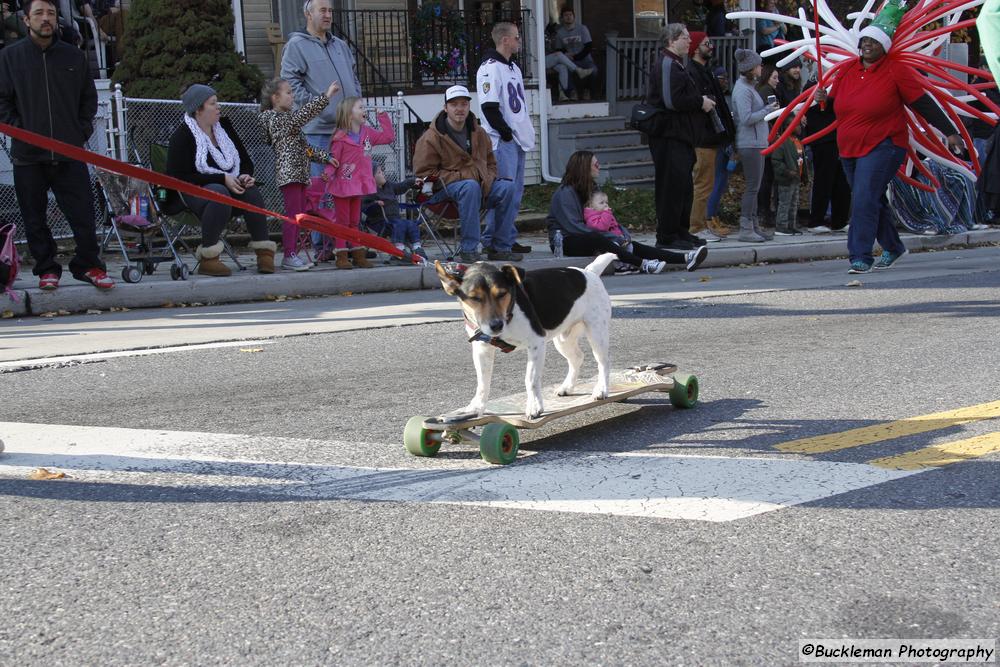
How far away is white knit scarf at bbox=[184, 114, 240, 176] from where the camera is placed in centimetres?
1183

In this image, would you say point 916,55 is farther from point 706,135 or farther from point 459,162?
point 459,162

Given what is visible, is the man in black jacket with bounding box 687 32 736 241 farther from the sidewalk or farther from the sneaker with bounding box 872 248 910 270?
the sneaker with bounding box 872 248 910 270

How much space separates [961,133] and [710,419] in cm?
811

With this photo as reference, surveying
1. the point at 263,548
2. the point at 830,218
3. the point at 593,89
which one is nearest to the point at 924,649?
the point at 263,548

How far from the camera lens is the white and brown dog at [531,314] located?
212 inches

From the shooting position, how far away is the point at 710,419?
6.29 metres

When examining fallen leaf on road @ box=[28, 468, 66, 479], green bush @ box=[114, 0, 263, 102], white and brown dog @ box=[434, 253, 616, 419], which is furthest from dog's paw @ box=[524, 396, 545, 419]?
green bush @ box=[114, 0, 263, 102]

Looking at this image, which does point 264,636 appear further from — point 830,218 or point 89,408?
point 830,218

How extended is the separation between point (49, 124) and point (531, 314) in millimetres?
6514

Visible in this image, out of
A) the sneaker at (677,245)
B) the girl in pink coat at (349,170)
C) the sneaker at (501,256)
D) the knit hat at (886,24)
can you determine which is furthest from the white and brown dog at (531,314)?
the sneaker at (677,245)

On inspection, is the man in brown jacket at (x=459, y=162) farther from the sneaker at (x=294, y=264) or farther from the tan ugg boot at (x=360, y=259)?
the sneaker at (x=294, y=264)

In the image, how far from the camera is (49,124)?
414 inches

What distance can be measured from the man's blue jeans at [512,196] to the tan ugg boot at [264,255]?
106 inches

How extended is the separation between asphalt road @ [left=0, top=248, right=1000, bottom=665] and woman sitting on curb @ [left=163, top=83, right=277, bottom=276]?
12.9 ft
